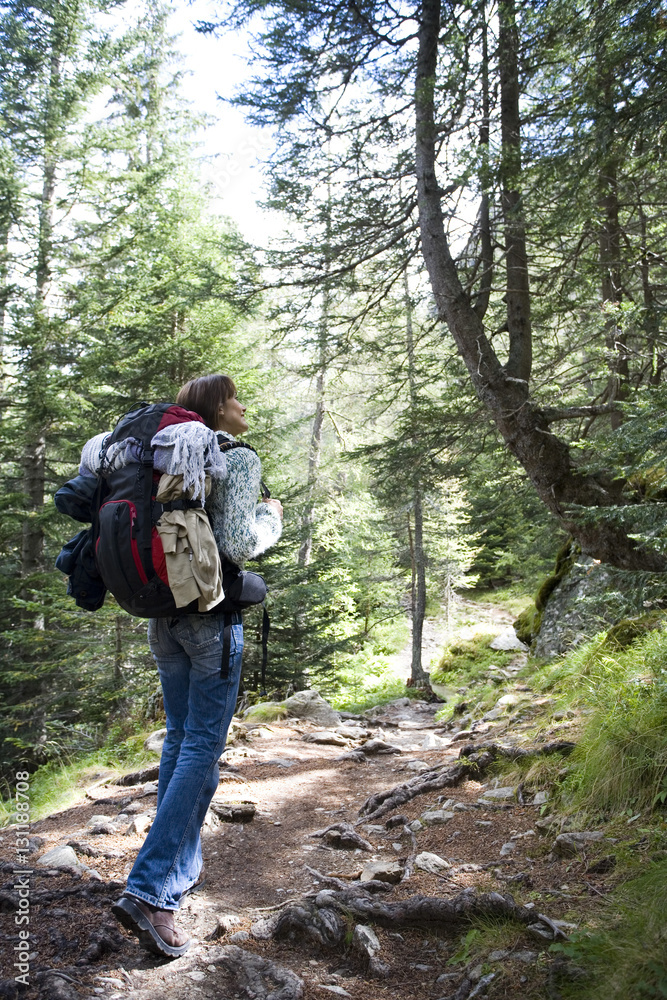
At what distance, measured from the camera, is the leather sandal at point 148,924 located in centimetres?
216

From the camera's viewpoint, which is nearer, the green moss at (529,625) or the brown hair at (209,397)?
the brown hair at (209,397)

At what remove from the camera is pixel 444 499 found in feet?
60.0

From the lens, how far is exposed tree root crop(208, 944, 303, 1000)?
6.78ft

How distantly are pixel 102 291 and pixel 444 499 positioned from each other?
37.1 ft

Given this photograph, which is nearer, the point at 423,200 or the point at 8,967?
the point at 8,967

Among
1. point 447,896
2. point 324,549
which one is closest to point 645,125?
point 447,896

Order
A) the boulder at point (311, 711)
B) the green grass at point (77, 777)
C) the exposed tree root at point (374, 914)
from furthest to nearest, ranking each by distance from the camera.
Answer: the boulder at point (311, 711)
the green grass at point (77, 777)
the exposed tree root at point (374, 914)

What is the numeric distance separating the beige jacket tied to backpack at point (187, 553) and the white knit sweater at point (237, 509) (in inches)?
6.9

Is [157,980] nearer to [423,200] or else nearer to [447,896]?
[447,896]

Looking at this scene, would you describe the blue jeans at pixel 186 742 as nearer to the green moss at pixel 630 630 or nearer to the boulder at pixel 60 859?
the boulder at pixel 60 859

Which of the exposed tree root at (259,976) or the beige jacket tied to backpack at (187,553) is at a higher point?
the beige jacket tied to backpack at (187,553)

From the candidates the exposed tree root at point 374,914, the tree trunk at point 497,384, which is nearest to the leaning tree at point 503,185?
the tree trunk at point 497,384

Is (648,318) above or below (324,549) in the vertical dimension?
above

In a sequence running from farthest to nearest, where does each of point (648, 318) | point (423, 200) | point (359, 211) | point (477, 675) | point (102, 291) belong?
point (477, 675) < point (102, 291) < point (359, 211) < point (423, 200) < point (648, 318)
